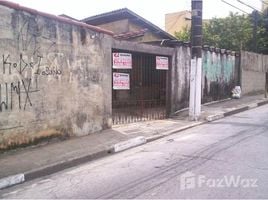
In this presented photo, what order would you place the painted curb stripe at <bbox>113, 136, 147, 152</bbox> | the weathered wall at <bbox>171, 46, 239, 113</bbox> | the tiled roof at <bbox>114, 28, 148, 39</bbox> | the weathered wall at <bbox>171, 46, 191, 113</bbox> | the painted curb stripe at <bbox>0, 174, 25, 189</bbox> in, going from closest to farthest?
the painted curb stripe at <bbox>0, 174, 25, 189</bbox> → the painted curb stripe at <bbox>113, 136, 147, 152</bbox> → the weathered wall at <bbox>171, 46, 191, 113</bbox> → the weathered wall at <bbox>171, 46, 239, 113</bbox> → the tiled roof at <bbox>114, 28, 148, 39</bbox>

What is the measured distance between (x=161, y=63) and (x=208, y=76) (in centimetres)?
457

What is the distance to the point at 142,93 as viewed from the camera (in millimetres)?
13070

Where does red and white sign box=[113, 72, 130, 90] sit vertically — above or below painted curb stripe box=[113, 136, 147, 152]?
above

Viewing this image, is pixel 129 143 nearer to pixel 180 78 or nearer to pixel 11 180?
pixel 11 180

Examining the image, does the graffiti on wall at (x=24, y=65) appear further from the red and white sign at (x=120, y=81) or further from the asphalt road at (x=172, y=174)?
the red and white sign at (x=120, y=81)

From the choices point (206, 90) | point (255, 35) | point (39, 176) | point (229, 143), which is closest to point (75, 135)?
point (39, 176)

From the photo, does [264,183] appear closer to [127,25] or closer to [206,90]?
[206,90]

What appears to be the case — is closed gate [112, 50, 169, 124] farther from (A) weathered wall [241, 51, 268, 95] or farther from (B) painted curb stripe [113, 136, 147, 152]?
(A) weathered wall [241, 51, 268, 95]

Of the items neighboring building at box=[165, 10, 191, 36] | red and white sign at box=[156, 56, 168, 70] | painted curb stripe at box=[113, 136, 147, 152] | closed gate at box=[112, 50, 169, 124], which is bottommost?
painted curb stripe at box=[113, 136, 147, 152]

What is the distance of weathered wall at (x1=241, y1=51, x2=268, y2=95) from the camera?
20.8 metres

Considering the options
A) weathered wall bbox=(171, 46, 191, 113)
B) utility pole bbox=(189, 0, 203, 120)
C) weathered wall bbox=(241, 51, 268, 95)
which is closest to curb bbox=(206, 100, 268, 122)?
utility pole bbox=(189, 0, 203, 120)

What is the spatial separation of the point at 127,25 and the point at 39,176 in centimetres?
1253

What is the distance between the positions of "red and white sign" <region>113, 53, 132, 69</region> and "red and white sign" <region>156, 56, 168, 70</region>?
4.90 feet

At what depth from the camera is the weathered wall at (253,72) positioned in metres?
20.8
